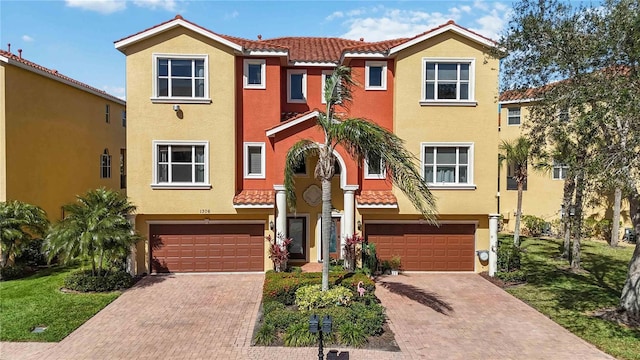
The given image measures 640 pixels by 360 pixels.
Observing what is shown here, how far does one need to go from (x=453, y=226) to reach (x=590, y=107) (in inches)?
326

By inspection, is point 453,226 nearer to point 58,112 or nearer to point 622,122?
point 622,122

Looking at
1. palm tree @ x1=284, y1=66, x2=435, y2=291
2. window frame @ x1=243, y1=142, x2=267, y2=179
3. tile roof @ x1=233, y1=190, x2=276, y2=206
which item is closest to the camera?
palm tree @ x1=284, y1=66, x2=435, y2=291

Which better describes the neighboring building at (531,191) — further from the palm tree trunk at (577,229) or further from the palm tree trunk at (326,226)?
the palm tree trunk at (326,226)

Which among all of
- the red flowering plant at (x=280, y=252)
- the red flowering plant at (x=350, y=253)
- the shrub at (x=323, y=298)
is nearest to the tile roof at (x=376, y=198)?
the red flowering plant at (x=350, y=253)

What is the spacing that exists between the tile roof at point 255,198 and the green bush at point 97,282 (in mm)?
4986

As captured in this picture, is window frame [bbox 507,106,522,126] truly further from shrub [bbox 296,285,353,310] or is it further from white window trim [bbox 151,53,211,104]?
shrub [bbox 296,285,353,310]

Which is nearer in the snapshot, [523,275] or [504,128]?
[523,275]

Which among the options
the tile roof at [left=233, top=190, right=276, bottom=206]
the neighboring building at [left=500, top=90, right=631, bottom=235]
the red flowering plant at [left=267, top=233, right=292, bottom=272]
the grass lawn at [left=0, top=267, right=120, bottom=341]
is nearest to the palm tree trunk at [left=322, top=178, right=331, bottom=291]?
the red flowering plant at [left=267, top=233, right=292, bottom=272]

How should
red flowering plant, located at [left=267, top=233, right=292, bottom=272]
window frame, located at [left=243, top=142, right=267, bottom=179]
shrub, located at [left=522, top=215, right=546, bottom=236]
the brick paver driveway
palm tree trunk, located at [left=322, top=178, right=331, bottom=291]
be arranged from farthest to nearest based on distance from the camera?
shrub, located at [left=522, top=215, right=546, bottom=236]
window frame, located at [left=243, top=142, right=267, bottom=179]
red flowering plant, located at [left=267, top=233, right=292, bottom=272]
palm tree trunk, located at [left=322, top=178, right=331, bottom=291]
the brick paver driveway

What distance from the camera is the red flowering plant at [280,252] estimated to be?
1681 centimetres

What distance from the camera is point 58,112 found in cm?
2209

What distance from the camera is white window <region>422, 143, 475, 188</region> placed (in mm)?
17734

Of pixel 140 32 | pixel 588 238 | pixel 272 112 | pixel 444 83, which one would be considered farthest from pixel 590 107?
pixel 588 238

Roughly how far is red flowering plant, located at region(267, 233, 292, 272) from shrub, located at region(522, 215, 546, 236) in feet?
58.7
